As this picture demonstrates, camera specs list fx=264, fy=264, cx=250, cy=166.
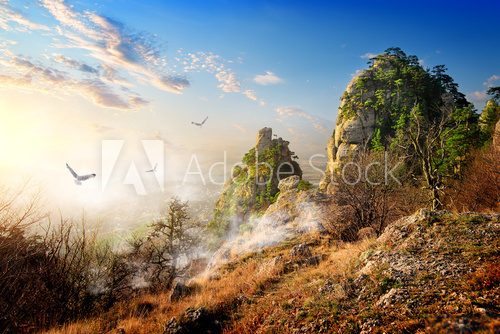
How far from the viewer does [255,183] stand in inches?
2061

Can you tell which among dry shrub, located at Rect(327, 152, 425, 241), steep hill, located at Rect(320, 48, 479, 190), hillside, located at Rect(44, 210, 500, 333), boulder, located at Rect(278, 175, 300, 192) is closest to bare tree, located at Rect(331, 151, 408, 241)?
dry shrub, located at Rect(327, 152, 425, 241)

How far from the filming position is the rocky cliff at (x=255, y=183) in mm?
50781

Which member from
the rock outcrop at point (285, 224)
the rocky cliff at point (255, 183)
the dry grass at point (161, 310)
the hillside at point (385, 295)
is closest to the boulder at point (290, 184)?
the rock outcrop at point (285, 224)

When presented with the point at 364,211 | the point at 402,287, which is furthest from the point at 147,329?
the point at 364,211

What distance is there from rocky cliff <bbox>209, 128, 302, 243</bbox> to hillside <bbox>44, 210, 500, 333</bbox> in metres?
38.1

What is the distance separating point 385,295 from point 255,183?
1809 inches

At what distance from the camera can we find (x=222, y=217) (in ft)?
178

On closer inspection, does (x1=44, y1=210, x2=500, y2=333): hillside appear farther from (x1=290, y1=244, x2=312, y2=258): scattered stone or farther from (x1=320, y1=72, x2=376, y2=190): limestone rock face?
(x1=320, y1=72, x2=376, y2=190): limestone rock face

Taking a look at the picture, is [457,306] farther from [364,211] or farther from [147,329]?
[364,211]

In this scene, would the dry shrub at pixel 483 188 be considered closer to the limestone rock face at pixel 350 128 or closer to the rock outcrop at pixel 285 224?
the rock outcrop at pixel 285 224

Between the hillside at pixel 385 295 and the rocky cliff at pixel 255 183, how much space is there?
125 feet

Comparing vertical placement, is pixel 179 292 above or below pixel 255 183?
below

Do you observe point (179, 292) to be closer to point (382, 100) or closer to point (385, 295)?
point (385, 295)

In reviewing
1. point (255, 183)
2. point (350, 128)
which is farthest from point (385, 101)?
point (255, 183)
